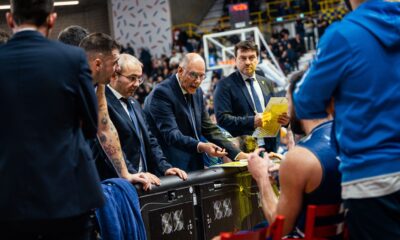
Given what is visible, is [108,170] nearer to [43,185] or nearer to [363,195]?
[43,185]

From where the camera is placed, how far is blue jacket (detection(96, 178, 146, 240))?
3936 millimetres

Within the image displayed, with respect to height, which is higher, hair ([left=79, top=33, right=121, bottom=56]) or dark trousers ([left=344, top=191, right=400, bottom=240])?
hair ([left=79, top=33, right=121, bottom=56])

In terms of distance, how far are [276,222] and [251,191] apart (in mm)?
2495

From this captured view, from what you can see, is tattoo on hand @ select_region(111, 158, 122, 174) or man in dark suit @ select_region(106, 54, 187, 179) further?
man in dark suit @ select_region(106, 54, 187, 179)

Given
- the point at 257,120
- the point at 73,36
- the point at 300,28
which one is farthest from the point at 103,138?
the point at 300,28

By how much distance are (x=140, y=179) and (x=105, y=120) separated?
1.43 feet

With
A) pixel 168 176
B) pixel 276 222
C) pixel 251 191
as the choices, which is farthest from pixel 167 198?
pixel 276 222

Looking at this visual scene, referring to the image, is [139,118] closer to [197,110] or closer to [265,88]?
[197,110]

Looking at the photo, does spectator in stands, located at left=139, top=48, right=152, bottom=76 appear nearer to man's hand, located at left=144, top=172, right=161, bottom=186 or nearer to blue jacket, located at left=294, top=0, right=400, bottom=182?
man's hand, located at left=144, top=172, right=161, bottom=186

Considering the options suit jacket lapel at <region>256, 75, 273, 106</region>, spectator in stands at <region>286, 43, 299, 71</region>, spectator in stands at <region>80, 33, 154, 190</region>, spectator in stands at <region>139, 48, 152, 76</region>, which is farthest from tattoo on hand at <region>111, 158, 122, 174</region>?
spectator in stands at <region>139, 48, 152, 76</region>

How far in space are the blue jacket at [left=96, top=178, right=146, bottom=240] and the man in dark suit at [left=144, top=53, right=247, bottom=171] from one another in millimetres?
1337

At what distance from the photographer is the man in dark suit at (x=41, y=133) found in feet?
9.16

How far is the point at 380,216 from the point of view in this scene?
2811 millimetres

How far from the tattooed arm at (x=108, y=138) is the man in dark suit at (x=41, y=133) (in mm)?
1231
